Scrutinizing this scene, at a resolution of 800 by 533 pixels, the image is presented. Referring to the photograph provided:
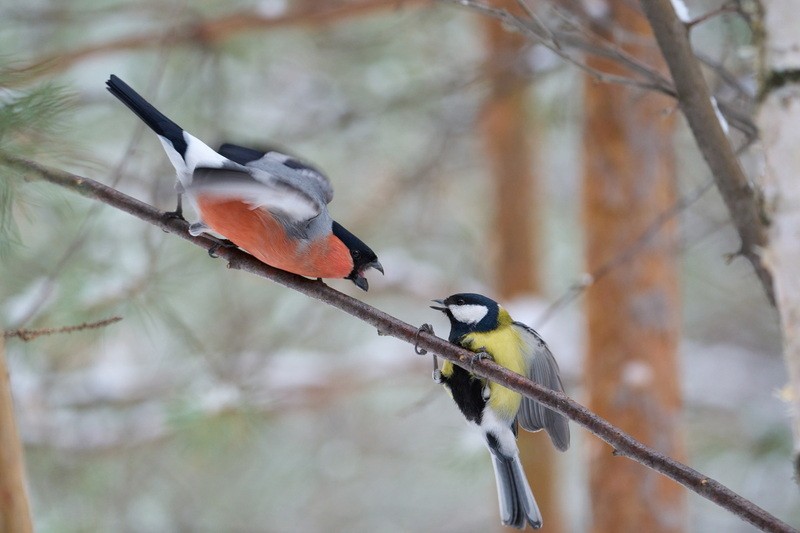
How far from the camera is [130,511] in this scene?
4.65m

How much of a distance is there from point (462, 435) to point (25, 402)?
6.14 ft

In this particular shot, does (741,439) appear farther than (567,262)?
No

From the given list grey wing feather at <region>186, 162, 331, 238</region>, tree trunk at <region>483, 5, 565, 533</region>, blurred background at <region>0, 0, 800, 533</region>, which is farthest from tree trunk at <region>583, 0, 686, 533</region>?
grey wing feather at <region>186, 162, 331, 238</region>

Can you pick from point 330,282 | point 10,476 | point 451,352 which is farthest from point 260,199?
point 330,282

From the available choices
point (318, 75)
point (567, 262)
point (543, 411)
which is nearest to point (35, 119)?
point (543, 411)

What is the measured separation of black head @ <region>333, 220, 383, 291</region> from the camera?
171cm

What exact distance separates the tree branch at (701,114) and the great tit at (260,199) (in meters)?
0.63

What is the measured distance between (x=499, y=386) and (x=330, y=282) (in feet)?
9.01

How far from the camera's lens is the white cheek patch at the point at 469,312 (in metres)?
1.85

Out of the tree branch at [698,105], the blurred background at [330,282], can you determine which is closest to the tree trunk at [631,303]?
the blurred background at [330,282]

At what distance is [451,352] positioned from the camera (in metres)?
1.40

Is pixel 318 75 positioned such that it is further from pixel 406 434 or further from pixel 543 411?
pixel 543 411

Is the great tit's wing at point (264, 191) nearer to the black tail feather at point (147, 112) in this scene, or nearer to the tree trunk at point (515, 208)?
the black tail feather at point (147, 112)

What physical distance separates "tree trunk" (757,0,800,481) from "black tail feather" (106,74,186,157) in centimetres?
101
